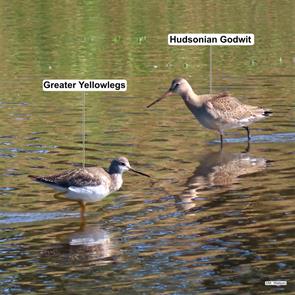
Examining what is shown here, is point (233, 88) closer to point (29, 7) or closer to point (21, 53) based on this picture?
point (21, 53)

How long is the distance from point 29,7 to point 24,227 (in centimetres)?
2981

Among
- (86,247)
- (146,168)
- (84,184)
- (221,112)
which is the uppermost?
(221,112)

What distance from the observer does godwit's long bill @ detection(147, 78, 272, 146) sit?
2303 centimetres

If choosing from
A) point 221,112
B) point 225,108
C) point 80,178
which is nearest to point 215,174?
point 221,112

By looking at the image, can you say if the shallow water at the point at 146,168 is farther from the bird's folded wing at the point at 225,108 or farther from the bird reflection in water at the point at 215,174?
the bird's folded wing at the point at 225,108

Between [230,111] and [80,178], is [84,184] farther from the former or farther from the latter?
[230,111]

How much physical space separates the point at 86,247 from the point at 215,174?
5300 millimetres

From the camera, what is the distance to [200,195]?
18.5 meters

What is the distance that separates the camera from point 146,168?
2036cm

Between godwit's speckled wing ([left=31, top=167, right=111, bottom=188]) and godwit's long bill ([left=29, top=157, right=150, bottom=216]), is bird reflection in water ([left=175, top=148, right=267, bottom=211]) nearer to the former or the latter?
godwit's long bill ([left=29, top=157, right=150, bottom=216])

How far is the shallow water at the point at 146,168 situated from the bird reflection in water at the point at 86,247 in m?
0.03

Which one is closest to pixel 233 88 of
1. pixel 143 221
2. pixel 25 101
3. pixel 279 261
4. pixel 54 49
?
pixel 25 101

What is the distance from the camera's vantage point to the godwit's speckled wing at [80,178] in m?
16.9

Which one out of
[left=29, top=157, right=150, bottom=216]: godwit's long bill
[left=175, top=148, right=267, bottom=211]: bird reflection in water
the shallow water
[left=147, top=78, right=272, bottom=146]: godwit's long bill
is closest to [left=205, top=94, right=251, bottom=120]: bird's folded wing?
[left=147, top=78, right=272, bottom=146]: godwit's long bill
